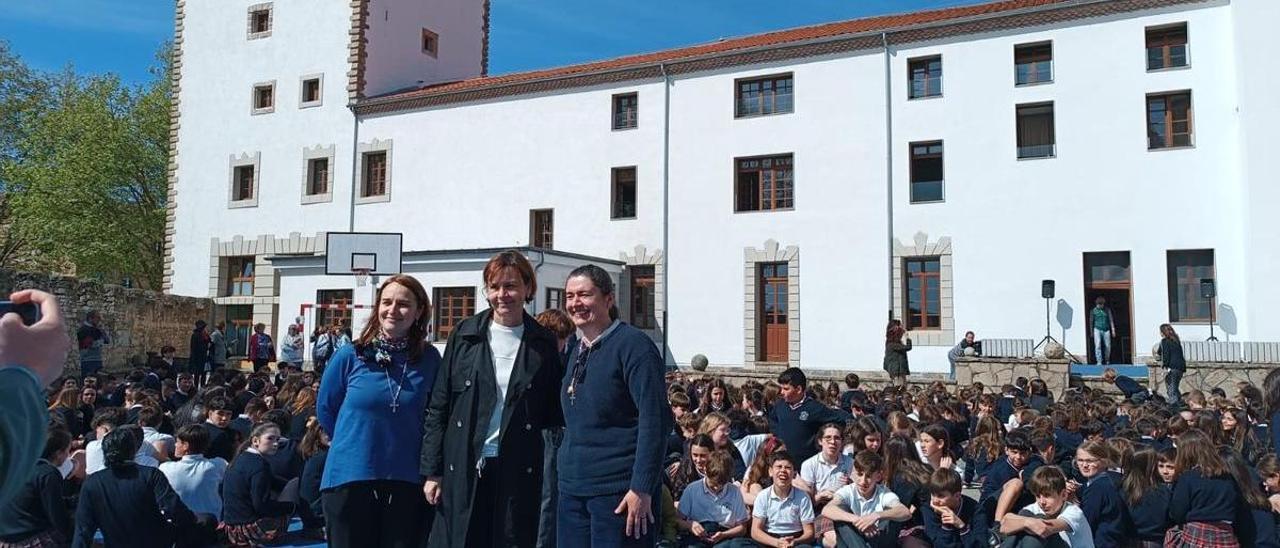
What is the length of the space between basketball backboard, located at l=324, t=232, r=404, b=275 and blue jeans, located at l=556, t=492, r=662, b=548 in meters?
20.5

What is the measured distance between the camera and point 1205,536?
674 centimetres

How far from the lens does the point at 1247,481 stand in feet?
23.3

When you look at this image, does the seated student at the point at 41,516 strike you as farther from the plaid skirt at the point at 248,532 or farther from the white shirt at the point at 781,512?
the white shirt at the point at 781,512

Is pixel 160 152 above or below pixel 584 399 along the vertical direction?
above

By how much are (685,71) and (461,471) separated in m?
24.0

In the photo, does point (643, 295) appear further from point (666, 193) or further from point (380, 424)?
point (380, 424)

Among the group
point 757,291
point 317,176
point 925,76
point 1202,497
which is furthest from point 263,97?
point 1202,497

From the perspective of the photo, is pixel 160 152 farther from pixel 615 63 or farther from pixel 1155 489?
pixel 1155 489

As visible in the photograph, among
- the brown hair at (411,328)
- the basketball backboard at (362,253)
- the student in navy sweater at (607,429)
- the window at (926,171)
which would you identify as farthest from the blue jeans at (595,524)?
the window at (926,171)

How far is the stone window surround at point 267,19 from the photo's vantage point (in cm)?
3344

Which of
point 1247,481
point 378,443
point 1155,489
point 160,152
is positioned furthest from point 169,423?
point 160,152

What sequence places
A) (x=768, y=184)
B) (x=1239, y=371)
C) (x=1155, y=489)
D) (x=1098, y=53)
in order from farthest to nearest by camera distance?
1. (x=768, y=184)
2. (x=1098, y=53)
3. (x=1239, y=371)
4. (x=1155, y=489)

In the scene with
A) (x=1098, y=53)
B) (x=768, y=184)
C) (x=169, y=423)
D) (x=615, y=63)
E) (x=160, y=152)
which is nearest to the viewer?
(x=169, y=423)

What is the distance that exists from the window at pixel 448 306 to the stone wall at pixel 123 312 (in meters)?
7.50
